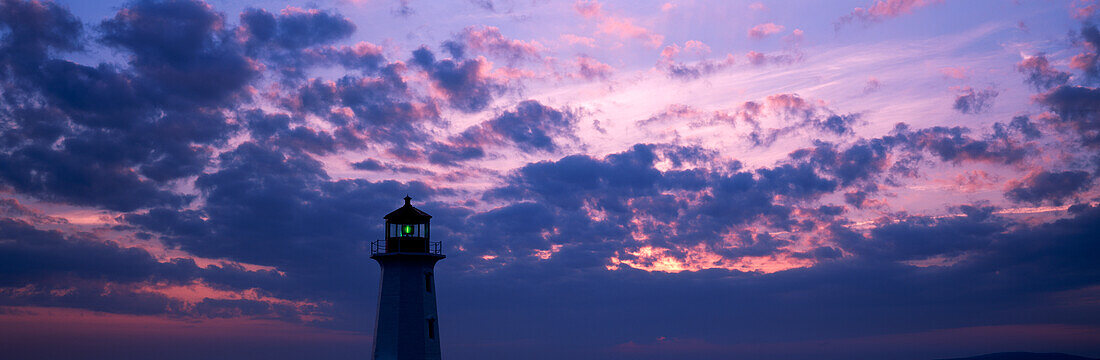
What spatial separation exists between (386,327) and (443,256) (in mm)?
5867

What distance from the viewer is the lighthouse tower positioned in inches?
2879

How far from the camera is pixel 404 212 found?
74.1 metres

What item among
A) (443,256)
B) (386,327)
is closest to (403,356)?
(386,327)

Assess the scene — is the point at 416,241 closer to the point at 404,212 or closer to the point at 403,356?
the point at 404,212

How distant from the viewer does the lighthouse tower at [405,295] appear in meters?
73.1

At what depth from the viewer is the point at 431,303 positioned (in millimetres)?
74625

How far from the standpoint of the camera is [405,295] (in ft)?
241

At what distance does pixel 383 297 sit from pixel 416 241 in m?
4.21

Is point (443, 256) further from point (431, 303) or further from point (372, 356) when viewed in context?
point (372, 356)

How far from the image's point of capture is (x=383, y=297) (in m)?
73.8

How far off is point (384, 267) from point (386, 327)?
3.88 metres

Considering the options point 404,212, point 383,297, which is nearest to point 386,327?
point 383,297

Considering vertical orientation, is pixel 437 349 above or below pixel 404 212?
below

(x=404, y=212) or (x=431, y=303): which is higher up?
(x=404, y=212)
